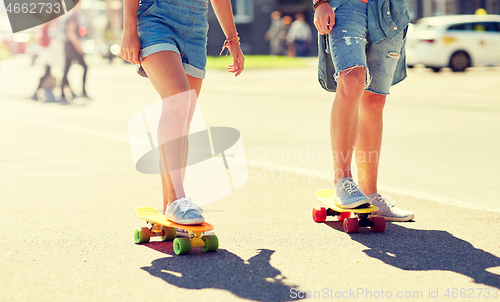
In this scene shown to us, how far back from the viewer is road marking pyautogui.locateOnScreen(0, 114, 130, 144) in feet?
25.1

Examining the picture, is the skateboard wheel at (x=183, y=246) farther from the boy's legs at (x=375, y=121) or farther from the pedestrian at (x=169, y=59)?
the boy's legs at (x=375, y=121)

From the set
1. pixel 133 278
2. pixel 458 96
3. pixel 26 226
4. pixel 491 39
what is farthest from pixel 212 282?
pixel 491 39

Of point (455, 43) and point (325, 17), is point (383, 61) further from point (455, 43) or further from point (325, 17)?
point (455, 43)

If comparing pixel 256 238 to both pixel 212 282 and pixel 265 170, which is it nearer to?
pixel 212 282

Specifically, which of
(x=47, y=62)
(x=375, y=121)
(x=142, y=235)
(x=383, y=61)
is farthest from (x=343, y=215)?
(x=47, y=62)

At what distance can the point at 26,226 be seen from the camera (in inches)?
151

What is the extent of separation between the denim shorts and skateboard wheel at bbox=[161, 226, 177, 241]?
1.25m

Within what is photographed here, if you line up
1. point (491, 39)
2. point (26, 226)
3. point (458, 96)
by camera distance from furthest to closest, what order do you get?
1. point (491, 39)
2. point (458, 96)
3. point (26, 226)

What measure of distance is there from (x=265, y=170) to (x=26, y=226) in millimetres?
2285

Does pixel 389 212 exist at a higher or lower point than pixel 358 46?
lower

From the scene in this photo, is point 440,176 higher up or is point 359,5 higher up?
point 359,5

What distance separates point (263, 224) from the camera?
12.7 feet

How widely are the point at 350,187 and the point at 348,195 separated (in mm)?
52

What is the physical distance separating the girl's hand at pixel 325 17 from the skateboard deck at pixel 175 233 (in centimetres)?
131
